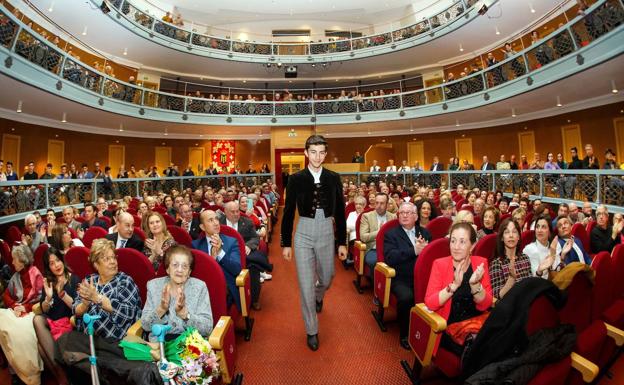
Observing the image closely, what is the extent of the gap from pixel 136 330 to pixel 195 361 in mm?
595

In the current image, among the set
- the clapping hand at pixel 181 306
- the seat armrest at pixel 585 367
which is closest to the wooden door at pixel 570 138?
the seat armrest at pixel 585 367

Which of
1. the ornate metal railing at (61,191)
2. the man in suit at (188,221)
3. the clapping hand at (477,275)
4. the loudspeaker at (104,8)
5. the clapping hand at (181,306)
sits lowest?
the clapping hand at (181,306)

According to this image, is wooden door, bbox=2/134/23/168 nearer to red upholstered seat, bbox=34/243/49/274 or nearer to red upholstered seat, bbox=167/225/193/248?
red upholstered seat, bbox=34/243/49/274

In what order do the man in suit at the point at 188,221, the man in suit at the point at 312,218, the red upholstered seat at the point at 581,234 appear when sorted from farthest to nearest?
the man in suit at the point at 188,221, the red upholstered seat at the point at 581,234, the man in suit at the point at 312,218

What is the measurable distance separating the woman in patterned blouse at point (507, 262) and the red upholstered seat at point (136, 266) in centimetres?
256

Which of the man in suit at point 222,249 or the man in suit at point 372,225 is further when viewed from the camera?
the man in suit at point 372,225

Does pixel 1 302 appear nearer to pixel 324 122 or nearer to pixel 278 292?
pixel 278 292

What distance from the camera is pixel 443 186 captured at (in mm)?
11609

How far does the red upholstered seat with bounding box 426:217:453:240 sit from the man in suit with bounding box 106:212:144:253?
3.08 m

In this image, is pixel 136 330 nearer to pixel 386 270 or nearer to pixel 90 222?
pixel 386 270

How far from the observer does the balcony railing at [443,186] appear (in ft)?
19.7

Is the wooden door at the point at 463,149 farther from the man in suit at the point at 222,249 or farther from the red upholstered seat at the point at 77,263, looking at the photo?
the red upholstered seat at the point at 77,263

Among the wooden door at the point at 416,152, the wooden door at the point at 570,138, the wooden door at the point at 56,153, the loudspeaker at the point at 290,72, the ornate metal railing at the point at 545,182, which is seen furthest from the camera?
the wooden door at the point at 416,152

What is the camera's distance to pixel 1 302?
105 inches
